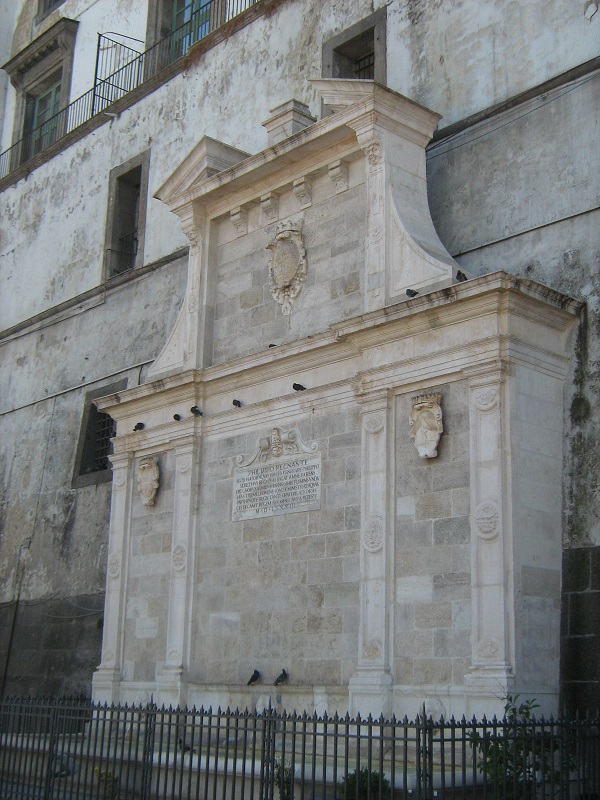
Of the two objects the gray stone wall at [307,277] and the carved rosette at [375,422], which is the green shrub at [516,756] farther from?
the gray stone wall at [307,277]

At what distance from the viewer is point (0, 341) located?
2445 cm

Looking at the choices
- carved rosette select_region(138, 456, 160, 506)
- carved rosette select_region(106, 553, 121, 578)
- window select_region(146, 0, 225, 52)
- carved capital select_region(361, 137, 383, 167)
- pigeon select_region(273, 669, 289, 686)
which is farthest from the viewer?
window select_region(146, 0, 225, 52)

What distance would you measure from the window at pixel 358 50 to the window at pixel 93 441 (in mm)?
6388

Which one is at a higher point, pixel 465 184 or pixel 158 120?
pixel 158 120

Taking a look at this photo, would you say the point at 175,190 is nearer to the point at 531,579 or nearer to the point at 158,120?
the point at 158,120

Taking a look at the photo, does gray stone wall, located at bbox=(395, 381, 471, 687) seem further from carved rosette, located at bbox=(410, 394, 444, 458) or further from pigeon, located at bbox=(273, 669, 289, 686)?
pigeon, located at bbox=(273, 669, 289, 686)

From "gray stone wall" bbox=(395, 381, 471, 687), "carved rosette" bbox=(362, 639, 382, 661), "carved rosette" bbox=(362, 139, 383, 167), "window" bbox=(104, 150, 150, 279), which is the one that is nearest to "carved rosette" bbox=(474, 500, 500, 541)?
"gray stone wall" bbox=(395, 381, 471, 687)

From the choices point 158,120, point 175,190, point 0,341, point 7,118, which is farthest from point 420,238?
point 7,118

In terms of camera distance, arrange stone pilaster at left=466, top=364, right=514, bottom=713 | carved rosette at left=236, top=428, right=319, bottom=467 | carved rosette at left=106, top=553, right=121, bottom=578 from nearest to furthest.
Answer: stone pilaster at left=466, top=364, right=514, bottom=713
carved rosette at left=236, top=428, right=319, bottom=467
carved rosette at left=106, top=553, right=121, bottom=578

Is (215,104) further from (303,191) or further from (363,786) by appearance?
(363,786)

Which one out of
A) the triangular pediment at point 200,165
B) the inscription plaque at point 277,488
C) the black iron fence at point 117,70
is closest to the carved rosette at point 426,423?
the inscription plaque at point 277,488

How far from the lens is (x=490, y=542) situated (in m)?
11.5

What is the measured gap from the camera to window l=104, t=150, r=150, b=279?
2145 cm

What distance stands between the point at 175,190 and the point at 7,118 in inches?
449
